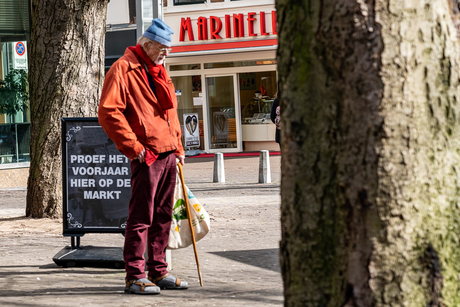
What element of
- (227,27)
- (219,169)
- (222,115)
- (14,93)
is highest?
(227,27)

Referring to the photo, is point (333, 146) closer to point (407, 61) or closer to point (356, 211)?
point (356, 211)

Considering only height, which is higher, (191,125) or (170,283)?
(191,125)

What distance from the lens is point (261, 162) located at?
1278 cm

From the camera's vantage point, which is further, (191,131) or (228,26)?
(191,131)

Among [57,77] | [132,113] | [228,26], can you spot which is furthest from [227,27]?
[132,113]

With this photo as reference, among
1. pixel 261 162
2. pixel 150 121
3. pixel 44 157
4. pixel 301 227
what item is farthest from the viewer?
pixel 261 162

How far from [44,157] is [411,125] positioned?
6.50 meters

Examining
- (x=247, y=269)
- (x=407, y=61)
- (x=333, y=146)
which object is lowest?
(x=247, y=269)

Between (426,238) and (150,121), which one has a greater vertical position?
(150,121)

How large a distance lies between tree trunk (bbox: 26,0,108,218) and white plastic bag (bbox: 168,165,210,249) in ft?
10.7

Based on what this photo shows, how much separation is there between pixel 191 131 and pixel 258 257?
15.6 meters

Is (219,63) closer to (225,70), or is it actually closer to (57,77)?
(225,70)

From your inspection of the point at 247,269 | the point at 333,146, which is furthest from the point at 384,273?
the point at 247,269

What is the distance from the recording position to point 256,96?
833 inches
